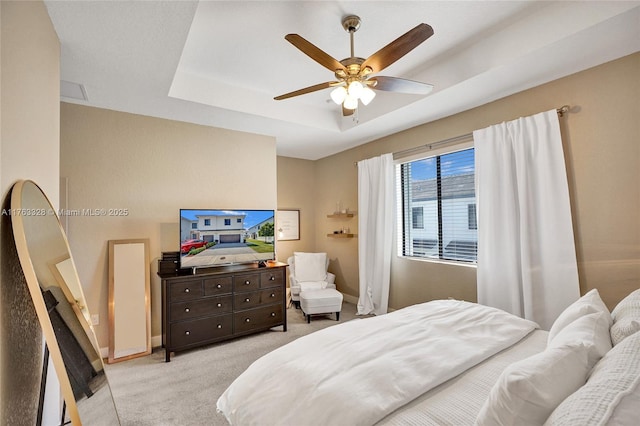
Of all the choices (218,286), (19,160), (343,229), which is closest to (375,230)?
(343,229)

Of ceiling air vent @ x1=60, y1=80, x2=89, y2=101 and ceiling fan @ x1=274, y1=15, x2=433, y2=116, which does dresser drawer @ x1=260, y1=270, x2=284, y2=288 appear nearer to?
ceiling fan @ x1=274, y1=15, x2=433, y2=116

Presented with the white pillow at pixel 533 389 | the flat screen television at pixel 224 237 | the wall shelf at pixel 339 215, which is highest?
the wall shelf at pixel 339 215

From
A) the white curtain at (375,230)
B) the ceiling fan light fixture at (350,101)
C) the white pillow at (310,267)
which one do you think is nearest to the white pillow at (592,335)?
the ceiling fan light fixture at (350,101)

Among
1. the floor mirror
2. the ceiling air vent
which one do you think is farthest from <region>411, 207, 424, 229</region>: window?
the ceiling air vent

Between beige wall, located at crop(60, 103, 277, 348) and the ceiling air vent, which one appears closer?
the ceiling air vent

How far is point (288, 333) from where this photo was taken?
364 cm

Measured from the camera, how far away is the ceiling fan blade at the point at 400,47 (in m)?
1.63

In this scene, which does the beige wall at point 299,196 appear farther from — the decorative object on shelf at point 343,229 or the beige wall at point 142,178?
the beige wall at point 142,178

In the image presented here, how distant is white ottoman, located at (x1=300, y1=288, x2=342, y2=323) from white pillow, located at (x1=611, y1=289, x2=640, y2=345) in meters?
2.88

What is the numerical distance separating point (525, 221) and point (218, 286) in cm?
318

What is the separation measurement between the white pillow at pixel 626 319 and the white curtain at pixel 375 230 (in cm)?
260

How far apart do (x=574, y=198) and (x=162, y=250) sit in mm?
4205

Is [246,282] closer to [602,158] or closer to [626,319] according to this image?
[626,319]

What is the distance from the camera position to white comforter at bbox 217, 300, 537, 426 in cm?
118
